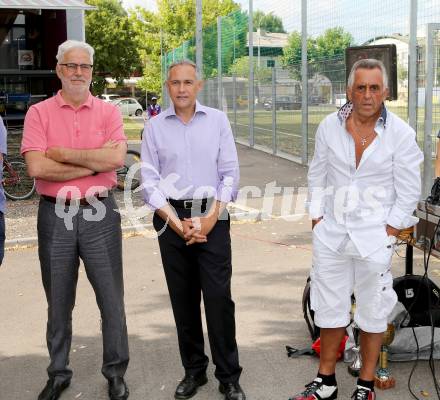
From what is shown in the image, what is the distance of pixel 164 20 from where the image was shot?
169 ft

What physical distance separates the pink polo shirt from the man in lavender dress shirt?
0.31 m

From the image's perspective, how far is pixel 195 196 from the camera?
4.23 meters

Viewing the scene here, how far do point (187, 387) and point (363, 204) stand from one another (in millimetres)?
1555

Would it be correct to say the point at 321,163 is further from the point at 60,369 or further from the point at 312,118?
the point at 312,118

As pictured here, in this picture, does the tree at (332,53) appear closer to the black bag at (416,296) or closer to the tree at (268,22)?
the tree at (268,22)

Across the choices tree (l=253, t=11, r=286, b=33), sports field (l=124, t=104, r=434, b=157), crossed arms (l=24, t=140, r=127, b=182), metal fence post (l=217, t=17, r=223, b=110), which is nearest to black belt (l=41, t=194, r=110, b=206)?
crossed arms (l=24, t=140, r=127, b=182)

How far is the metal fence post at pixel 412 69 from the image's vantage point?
11.0 meters

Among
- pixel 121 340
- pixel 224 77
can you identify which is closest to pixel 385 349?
pixel 121 340

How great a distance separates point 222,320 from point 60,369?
1.06 meters

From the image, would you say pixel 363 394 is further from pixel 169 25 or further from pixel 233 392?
pixel 169 25

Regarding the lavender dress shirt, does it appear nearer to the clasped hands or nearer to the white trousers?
the clasped hands

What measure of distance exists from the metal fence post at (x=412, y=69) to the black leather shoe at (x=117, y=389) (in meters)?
7.80

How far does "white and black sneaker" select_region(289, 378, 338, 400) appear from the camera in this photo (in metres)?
4.29

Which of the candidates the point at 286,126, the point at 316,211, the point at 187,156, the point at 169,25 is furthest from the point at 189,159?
the point at 169,25
